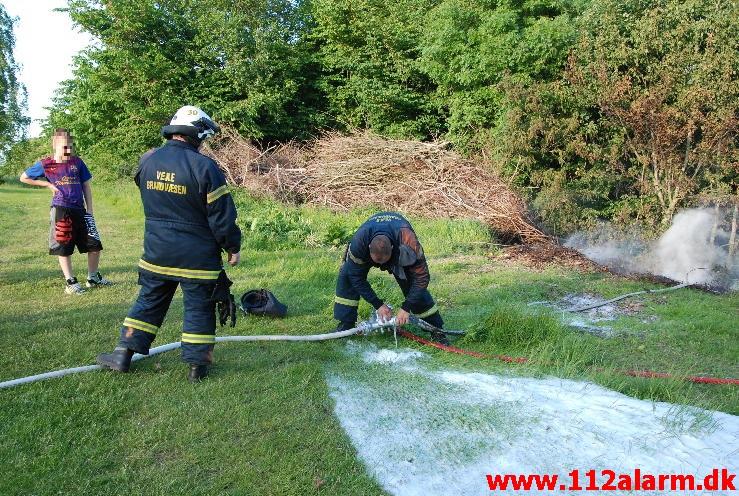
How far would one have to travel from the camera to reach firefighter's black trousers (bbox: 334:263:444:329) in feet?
16.1

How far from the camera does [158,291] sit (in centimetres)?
389

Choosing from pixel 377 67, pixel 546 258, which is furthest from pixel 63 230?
pixel 377 67

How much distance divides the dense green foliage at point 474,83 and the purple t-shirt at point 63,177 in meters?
10.1

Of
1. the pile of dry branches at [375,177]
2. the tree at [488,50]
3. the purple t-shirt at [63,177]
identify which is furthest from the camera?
the tree at [488,50]

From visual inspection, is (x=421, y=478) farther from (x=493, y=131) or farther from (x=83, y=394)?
(x=493, y=131)

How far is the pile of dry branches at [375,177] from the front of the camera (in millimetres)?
13195

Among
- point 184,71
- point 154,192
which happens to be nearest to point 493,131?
point 184,71

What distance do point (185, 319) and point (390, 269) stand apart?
180cm

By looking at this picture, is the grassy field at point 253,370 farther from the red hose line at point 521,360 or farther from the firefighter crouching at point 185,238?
→ the firefighter crouching at point 185,238

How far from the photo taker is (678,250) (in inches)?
414

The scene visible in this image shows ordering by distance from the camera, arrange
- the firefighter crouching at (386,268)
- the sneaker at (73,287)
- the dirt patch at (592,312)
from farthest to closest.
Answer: the sneaker at (73,287)
the dirt patch at (592,312)
the firefighter crouching at (386,268)

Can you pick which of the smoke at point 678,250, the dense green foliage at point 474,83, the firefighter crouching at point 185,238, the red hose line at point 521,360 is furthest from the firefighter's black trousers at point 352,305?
the dense green foliage at point 474,83

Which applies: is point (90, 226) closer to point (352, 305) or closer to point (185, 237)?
point (185, 237)

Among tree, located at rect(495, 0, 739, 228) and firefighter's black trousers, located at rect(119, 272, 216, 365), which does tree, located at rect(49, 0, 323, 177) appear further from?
firefighter's black trousers, located at rect(119, 272, 216, 365)
